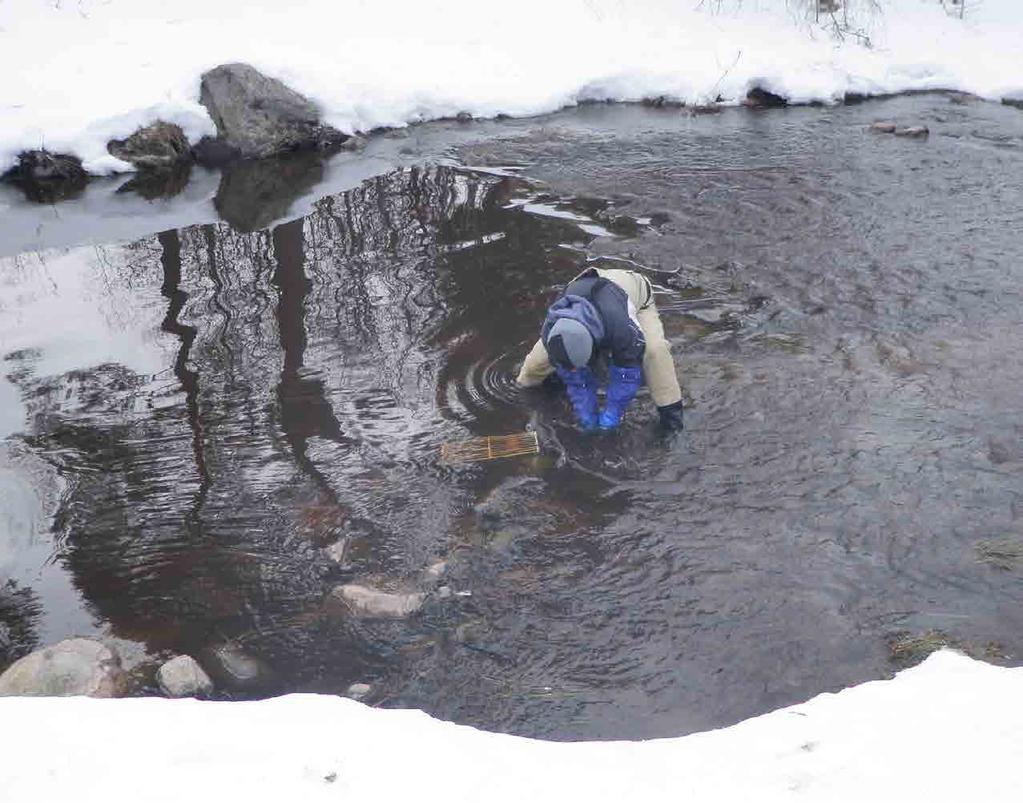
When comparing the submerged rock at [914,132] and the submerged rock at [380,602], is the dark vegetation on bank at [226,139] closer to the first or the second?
the submerged rock at [914,132]

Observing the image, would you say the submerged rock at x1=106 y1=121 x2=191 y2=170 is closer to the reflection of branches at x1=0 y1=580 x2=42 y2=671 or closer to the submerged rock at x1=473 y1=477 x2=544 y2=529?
the reflection of branches at x1=0 y1=580 x2=42 y2=671

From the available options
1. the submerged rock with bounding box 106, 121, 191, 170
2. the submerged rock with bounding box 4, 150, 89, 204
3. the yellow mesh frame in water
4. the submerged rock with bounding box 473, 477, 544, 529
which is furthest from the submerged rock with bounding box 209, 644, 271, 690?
the submerged rock with bounding box 106, 121, 191, 170

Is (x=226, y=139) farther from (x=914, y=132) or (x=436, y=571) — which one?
(x=436, y=571)

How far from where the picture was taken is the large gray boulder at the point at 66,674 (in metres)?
4.58

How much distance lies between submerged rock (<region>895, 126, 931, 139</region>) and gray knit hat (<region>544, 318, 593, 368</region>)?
7.03 meters

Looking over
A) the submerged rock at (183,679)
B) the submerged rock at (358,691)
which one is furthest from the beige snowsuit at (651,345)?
the submerged rock at (183,679)

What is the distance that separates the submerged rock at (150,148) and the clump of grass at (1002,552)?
9717 mm

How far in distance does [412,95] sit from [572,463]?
791 centimetres

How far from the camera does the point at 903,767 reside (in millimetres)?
3312

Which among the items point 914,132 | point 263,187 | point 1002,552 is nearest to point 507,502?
point 1002,552

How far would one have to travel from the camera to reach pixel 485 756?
11.6 feet

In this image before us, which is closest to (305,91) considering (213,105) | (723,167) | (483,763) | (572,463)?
(213,105)

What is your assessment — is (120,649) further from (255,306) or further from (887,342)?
(887,342)

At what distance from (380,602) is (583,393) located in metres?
1.81
